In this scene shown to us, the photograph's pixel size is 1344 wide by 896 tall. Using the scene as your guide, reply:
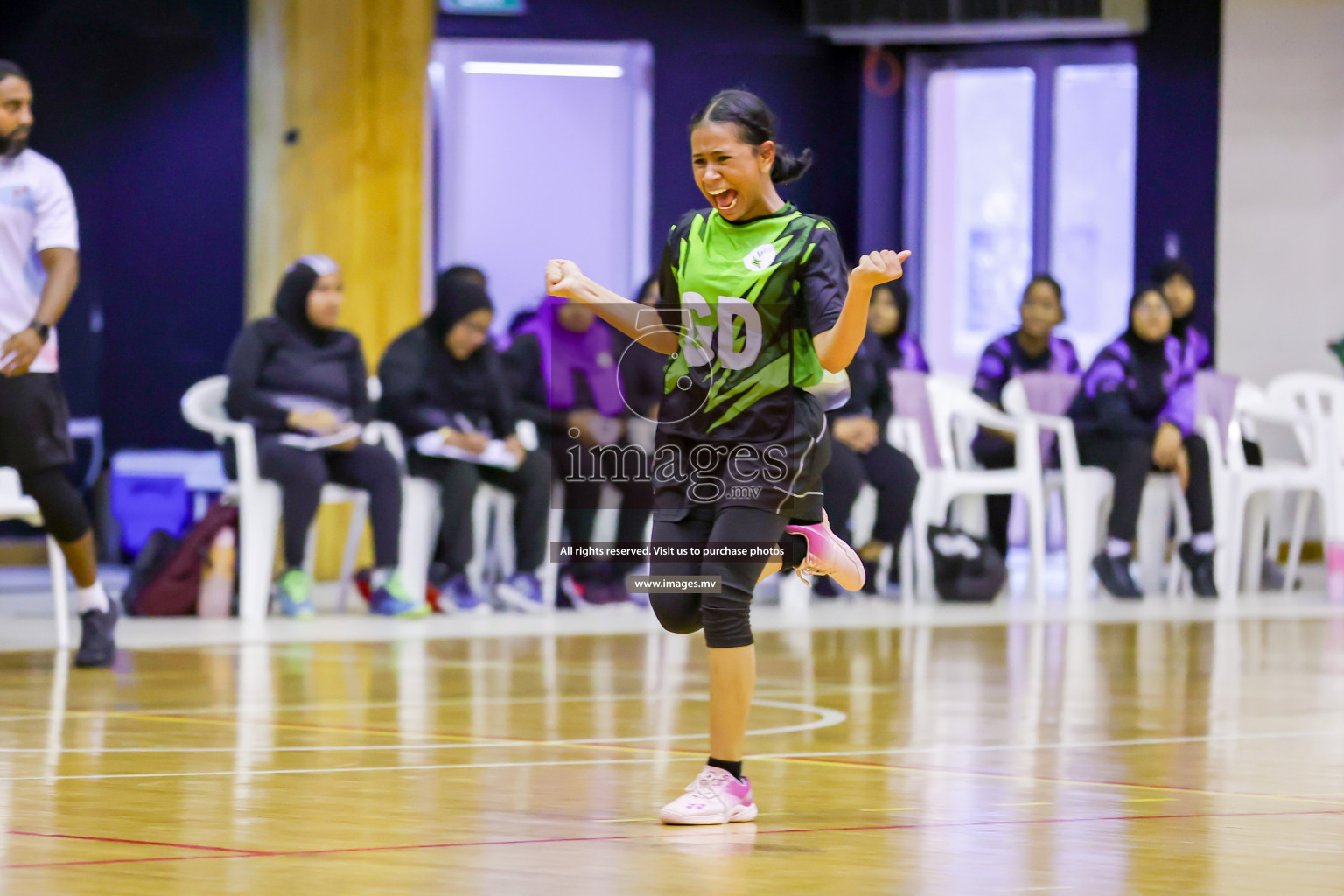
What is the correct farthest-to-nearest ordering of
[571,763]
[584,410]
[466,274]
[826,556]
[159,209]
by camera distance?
1. [159,209]
2. [584,410]
3. [466,274]
4. [571,763]
5. [826,556]

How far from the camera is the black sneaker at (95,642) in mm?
4605

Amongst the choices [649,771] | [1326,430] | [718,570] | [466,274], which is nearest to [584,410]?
[466,274]

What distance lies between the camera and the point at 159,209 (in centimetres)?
816

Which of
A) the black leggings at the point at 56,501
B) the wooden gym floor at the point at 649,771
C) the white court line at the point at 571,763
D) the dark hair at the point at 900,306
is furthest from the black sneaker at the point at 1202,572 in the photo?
the black leggings at the point at 56,501

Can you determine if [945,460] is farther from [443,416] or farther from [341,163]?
[341,163]

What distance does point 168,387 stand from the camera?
8.20 m

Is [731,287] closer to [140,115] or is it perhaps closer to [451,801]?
[451,801]

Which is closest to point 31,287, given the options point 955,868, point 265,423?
point 265,423

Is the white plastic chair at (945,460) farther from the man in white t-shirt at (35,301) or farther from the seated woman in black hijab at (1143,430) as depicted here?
the man in white t-shirt at (35,301)

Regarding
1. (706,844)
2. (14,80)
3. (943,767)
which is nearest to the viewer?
(706,844)

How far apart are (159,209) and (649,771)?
5.60 m

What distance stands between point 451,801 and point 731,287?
0.88 metres

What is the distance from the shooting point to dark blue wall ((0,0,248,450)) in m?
8.07

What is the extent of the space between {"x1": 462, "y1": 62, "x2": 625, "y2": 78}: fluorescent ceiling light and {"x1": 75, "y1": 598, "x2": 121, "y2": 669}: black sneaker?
19.5 feet
